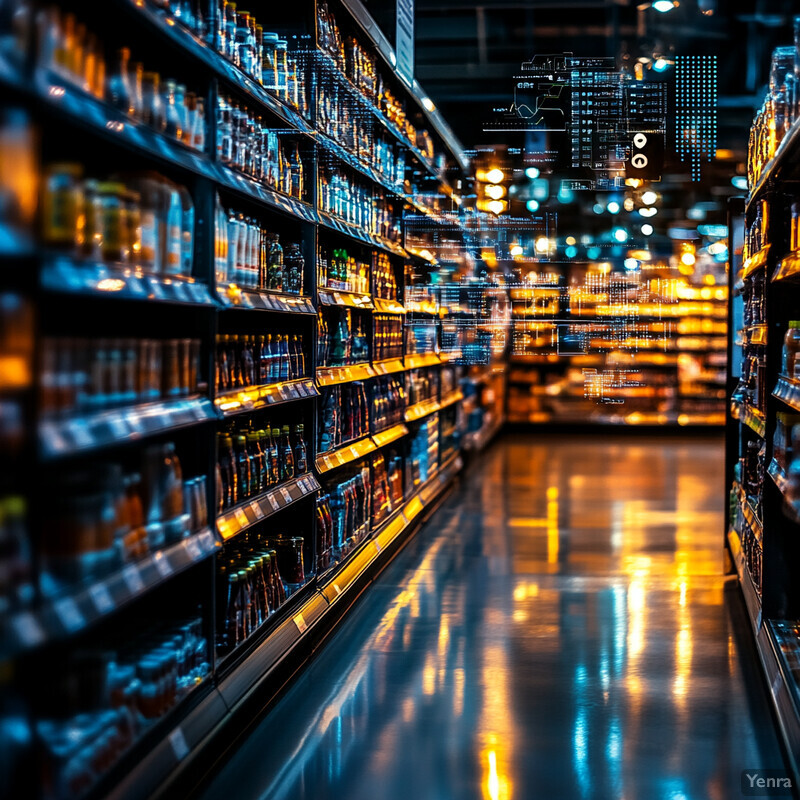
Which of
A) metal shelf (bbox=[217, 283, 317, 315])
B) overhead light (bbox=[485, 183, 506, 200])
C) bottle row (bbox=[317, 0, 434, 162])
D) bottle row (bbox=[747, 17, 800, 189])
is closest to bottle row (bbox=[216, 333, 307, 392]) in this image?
metal shelf (bbox=[217, 283, 317, 315])

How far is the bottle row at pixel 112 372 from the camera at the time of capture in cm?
211

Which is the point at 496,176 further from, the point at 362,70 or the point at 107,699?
the point at 107,699

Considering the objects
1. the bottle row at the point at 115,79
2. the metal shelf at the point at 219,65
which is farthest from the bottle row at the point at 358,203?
the bottle row at the point at 115,79

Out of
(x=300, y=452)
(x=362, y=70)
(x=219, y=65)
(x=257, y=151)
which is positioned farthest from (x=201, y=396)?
(x=362, y=70)

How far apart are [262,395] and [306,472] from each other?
35.0 inches

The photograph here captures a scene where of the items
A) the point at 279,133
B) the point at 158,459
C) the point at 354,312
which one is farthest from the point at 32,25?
the point at 354,312

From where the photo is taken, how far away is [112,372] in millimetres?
2426

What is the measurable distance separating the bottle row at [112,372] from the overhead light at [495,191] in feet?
26.3

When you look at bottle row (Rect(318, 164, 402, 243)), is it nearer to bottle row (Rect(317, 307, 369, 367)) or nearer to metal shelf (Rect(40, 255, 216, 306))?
bottle row (Rect(317, 307, 369, 367))

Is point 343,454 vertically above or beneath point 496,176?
beneath

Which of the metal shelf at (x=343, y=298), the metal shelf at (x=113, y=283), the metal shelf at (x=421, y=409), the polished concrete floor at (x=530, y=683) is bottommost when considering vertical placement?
the polished concrete floor at (x=530, y=683)

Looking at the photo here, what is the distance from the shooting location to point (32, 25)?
196 centimetres

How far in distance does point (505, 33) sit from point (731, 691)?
8942mm

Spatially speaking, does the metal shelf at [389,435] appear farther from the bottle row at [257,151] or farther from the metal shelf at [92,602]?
the metal shelf at [92,602]
